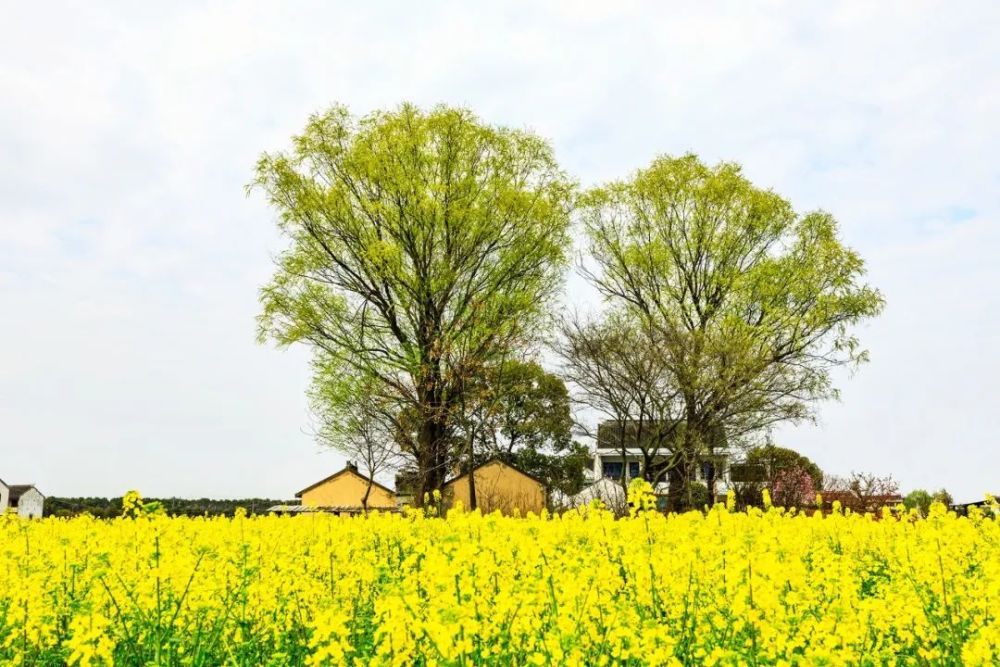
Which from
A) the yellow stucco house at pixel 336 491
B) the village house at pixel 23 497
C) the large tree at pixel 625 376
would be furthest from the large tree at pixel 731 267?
the village house at pixel 23 497

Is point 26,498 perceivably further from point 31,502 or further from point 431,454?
point 431,454

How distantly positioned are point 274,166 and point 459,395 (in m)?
11.1

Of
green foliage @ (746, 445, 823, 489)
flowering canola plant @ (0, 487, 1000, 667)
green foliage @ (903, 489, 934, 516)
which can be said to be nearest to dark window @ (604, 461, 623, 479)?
green foliage @ (746, 445, 823, 489)

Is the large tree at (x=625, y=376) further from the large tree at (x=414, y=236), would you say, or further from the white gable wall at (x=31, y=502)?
the white gable wall at (x=31, y=502)

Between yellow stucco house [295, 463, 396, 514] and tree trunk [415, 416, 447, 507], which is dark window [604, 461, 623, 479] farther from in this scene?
tree trunk [415, 416, 447, 507]

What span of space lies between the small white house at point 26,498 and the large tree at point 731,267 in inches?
1715

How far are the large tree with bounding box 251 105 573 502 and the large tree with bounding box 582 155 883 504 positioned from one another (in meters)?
4.31

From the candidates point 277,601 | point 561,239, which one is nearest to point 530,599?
point 277,601

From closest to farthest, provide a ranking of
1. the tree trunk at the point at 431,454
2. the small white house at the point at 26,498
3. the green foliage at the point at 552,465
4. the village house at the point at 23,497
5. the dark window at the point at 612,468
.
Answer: the tree trunk at the point at 431,454
the green foliage at the point at 552,465
the village house at the point at 23,497
the small white house at the point at 26,498
the dark window at the point at 612,468

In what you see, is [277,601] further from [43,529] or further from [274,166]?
[274,166]

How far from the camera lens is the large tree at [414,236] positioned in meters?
26.8

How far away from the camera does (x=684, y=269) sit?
31.7 metres

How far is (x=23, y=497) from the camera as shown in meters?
54.2

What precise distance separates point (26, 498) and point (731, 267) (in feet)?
159
